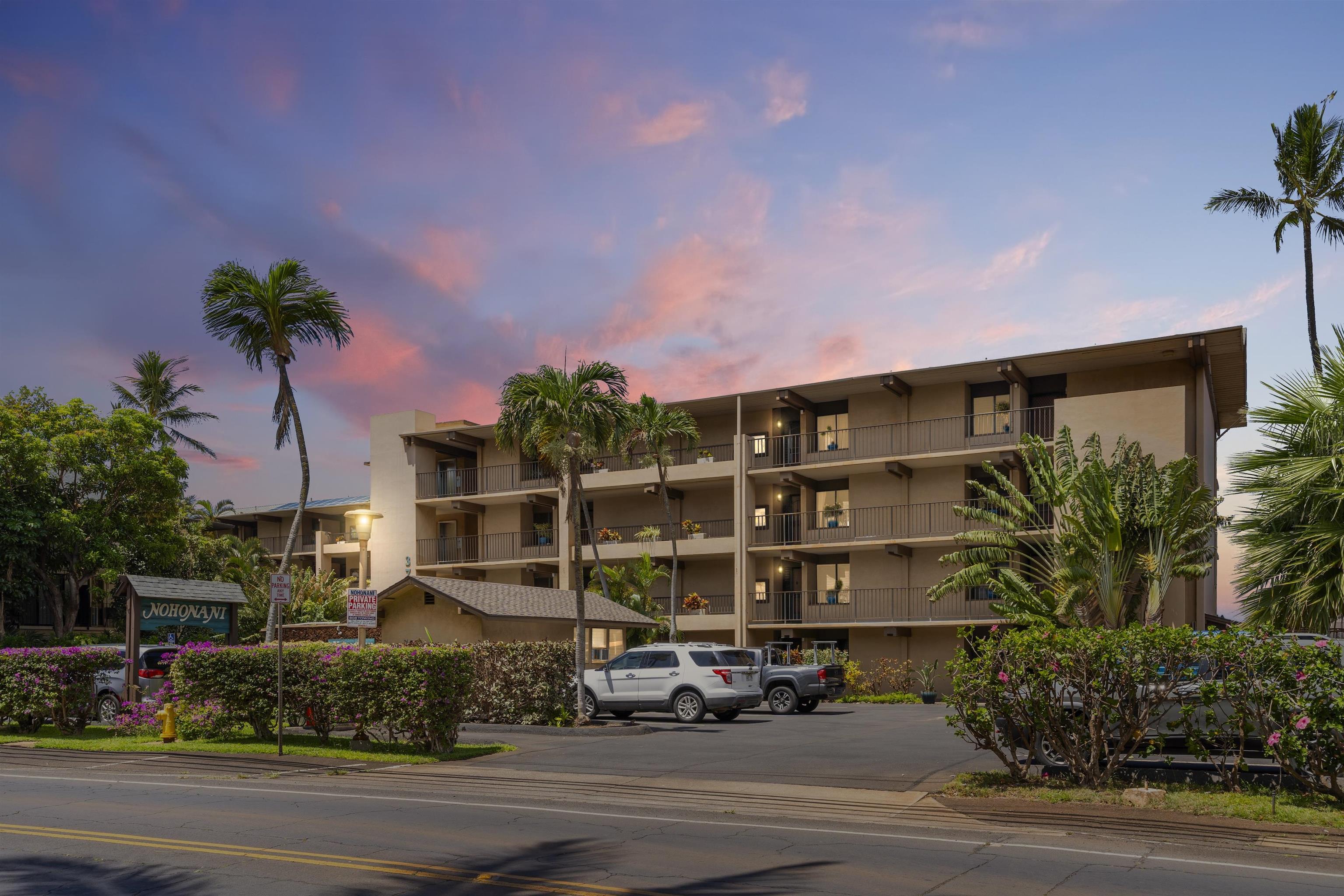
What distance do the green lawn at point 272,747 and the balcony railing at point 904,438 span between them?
21653mm

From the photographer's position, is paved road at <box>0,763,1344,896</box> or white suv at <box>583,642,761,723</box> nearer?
paved road at <box>0,763,1344,896</box>

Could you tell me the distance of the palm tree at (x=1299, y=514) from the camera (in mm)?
12648

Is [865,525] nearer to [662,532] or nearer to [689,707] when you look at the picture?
[662,532]

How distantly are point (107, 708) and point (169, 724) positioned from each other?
6019mm

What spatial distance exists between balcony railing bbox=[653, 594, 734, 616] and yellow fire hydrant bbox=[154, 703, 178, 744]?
22296mm

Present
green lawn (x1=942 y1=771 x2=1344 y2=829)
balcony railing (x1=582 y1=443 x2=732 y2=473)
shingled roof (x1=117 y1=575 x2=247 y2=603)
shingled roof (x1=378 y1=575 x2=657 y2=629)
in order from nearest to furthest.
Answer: green lawn (x1=942 y1=771 x2=1344 y2=829)
shingled roof (x1=117 y1=575 x2=247 y2=603)
shingled roof (x1=378 y1=575 x2=657 y2=629)
balcony railing (x1=582 y1=443 x2=732 y2=473)

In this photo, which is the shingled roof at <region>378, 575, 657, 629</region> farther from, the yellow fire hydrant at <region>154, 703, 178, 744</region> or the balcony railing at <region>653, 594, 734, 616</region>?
the balcony railing at <region>653, 594, 734, 616</region>

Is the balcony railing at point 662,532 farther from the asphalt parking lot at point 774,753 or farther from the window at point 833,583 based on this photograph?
the asphalt parking lot at point 774,753

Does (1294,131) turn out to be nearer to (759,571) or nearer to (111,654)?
(759,571)

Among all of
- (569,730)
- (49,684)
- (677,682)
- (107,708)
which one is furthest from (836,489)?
(49,684)

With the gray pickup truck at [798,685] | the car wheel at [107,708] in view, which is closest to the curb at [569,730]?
the gray pickup truck at [798,685]

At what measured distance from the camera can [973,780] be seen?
46.2 ft

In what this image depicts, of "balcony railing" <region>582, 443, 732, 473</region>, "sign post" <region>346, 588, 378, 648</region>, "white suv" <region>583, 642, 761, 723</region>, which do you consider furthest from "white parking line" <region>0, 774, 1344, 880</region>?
"balcony railing" <region>582, 443, 732, 473</region>

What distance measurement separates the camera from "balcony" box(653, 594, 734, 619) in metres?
41.4
